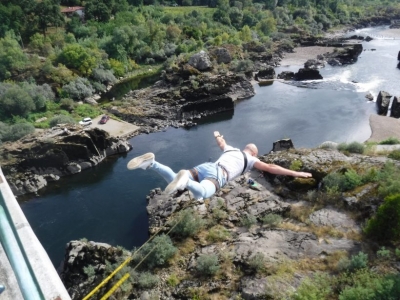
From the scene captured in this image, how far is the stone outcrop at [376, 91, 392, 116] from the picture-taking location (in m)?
42.8

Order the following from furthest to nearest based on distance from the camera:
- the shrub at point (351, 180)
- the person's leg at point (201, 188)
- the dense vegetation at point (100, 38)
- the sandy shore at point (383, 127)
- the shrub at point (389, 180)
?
1. the dense vegetation at point (100, 38)
2. the sandy shore at point (383, 127)
3. the shrub at point (351, 180)
4. the shrub at point (389, 180)
5. the person's leg at point (201, 188)

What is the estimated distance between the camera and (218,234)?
57.0ft

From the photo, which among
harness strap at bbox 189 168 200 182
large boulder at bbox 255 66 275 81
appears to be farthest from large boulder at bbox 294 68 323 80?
harness strap at bbox 189 168 200 182

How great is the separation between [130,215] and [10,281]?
23.2 metres

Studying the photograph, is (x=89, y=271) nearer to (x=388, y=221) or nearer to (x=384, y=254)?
(x=384, y=254)

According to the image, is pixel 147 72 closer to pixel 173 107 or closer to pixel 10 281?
pixel 173 107

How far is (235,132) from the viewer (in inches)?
1559

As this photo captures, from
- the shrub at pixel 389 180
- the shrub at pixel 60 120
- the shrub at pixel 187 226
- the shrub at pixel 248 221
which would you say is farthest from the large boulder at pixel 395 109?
the shrub at pixel 60 120

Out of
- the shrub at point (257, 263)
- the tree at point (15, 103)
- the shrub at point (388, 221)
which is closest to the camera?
the shrub at point (388, 221)

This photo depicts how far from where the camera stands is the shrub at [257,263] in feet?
44.2

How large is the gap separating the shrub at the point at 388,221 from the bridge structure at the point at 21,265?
13.1m

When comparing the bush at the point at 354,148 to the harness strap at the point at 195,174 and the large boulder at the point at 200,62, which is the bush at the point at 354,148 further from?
the large boulder at the point at 200,62

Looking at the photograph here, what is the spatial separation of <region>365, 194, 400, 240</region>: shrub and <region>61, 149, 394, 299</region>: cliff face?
686 mm

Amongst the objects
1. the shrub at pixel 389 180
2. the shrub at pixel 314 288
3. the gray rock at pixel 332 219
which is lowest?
the gray rock at pixel 332 219
